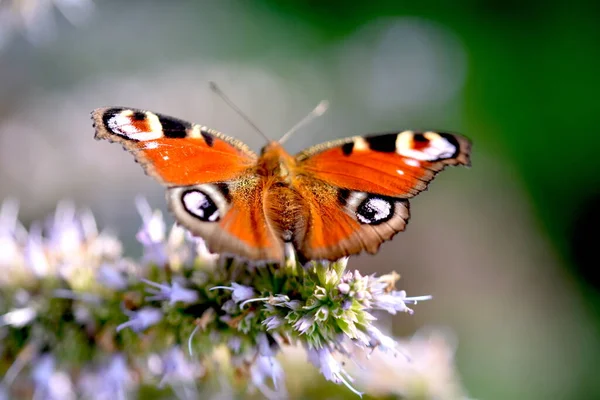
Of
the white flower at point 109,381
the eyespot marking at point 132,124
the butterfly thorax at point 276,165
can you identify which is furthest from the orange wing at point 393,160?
the white flower at point 109,381

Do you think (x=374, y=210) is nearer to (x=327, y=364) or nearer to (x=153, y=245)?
(x=327, y=364)

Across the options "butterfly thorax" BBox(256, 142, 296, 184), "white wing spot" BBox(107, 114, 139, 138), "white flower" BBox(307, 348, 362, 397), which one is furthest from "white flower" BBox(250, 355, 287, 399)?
"white wing spot" BBox(107, 114, 139, 138)

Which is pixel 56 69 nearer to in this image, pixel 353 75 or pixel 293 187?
pixel 353 75

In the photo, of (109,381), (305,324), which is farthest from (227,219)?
(109,381)

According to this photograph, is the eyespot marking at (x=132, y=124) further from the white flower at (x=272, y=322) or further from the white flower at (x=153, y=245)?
the white flower at (x=272, y=322)

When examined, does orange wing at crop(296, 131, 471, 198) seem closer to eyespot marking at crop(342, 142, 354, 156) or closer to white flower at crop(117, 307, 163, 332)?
eyespot marking at crop(342, 142, 354, 156)
